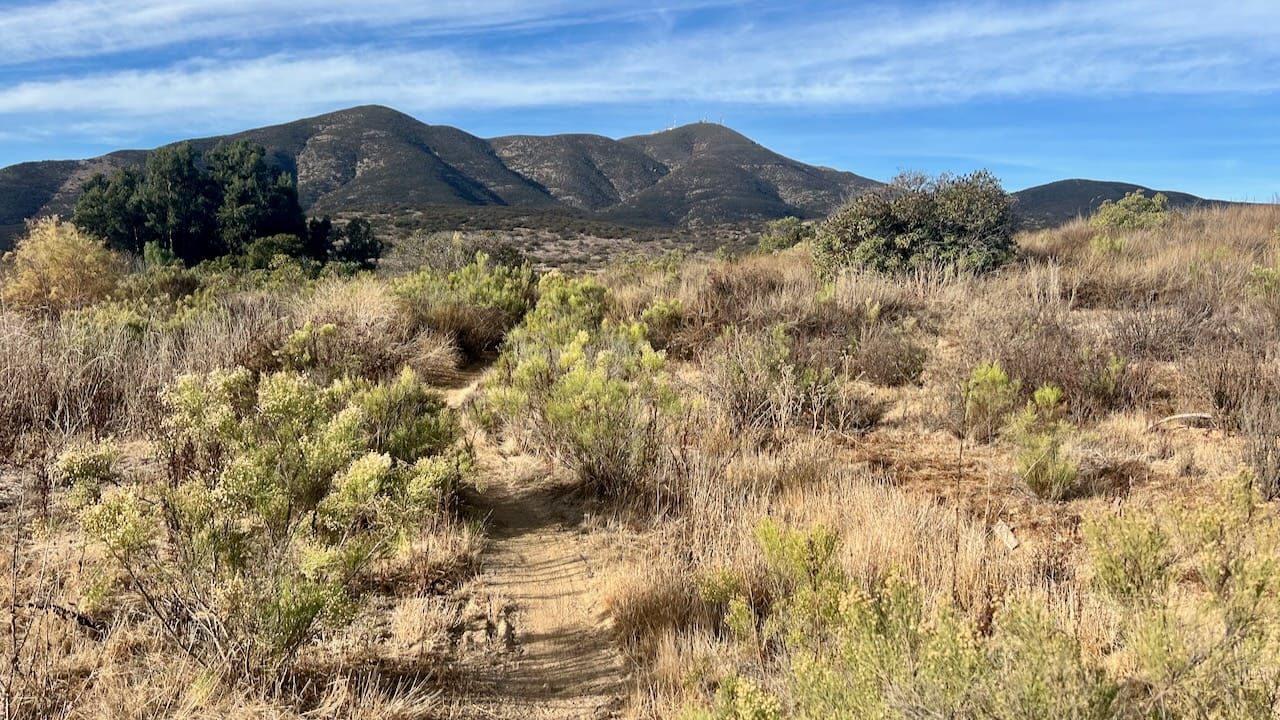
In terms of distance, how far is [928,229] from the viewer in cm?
945

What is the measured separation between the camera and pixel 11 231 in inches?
1668

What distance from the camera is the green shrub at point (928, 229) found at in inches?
363

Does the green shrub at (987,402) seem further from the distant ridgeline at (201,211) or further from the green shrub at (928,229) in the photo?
the distant ridgeline at (201,211)

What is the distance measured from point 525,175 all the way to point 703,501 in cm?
10797

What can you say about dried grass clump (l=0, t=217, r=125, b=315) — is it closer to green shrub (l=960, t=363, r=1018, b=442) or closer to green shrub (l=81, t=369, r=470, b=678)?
green shrub (l=81, t=369, r=470, b=678)

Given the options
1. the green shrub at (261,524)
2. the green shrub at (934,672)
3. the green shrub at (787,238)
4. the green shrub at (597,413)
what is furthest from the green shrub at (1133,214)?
the green shrub at (261,524)

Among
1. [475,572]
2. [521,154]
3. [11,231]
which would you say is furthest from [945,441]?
[521,154]

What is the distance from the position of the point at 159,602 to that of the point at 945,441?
4530 millimetres

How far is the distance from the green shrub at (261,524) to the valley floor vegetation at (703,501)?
0.01 meters

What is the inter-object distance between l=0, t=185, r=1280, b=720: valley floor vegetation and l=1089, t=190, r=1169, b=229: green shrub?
5546 mm

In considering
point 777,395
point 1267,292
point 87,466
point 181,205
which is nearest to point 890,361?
point 777,395

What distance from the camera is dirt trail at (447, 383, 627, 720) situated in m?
2.39

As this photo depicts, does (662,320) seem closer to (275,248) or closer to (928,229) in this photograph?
(928,229)

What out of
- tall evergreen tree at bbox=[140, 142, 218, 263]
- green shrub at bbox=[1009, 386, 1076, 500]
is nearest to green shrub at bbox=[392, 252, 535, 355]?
green shrub at bbox=[1009, 386, 1076, 500]
